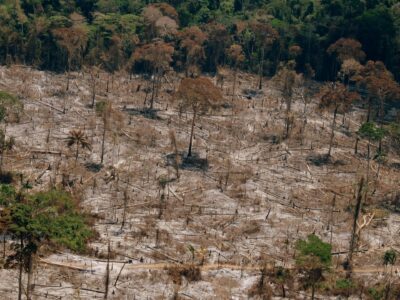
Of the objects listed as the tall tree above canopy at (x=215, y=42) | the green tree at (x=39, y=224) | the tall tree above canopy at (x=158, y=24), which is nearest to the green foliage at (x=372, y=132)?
the green tree at (x=39, y=224)

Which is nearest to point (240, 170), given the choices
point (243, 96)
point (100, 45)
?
point (243, 96)

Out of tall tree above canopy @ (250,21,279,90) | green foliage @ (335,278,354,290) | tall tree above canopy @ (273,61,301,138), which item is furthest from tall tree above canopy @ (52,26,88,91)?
green foliage @ (335,278,354,290)

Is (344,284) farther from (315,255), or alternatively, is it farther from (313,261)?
(313,261)

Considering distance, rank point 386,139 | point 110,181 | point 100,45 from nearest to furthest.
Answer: point 110,181 → point 386,139 → point 100,45

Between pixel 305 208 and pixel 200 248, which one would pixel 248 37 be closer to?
pixel 305 208

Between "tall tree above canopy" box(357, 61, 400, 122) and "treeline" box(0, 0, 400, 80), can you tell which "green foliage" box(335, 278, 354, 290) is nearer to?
"tall tree above canopy" box(357, 61, 400, 122)

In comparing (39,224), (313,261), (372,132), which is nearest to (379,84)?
(372,132)
